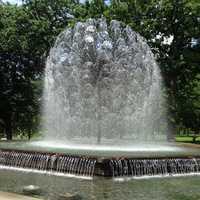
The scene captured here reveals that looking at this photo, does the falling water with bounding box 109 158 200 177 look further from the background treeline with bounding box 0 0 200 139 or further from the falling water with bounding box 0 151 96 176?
the background treeline with bounding box 0 0 200 139

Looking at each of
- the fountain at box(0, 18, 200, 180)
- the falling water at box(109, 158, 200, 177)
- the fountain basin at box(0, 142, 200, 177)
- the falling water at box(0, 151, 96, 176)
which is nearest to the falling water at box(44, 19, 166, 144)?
the fountain at box(0, 18, 200, 180)

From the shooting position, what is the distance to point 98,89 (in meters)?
26.3

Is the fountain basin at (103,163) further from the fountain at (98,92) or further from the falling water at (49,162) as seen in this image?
the fountain at (98,92)

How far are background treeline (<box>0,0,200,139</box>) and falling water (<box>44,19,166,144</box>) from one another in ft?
28.3

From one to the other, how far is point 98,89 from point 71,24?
41.8 ft

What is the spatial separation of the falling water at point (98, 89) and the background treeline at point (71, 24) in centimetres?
861

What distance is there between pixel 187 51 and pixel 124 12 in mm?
5181

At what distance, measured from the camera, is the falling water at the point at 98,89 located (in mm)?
26266

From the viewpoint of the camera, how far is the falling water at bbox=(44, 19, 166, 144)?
86.2ft

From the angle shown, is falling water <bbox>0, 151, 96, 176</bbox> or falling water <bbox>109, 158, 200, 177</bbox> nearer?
falling water <bbox>109, 158, 200, 177</bbox>

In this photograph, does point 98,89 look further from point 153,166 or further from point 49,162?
point 153,166

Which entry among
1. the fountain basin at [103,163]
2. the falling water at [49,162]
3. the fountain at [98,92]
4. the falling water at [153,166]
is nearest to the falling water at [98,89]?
the fountain at [98,92]

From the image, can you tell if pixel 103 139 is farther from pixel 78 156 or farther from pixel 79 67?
pixel 78 156

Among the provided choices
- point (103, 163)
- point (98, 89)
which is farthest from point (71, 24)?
point (103, 163)
